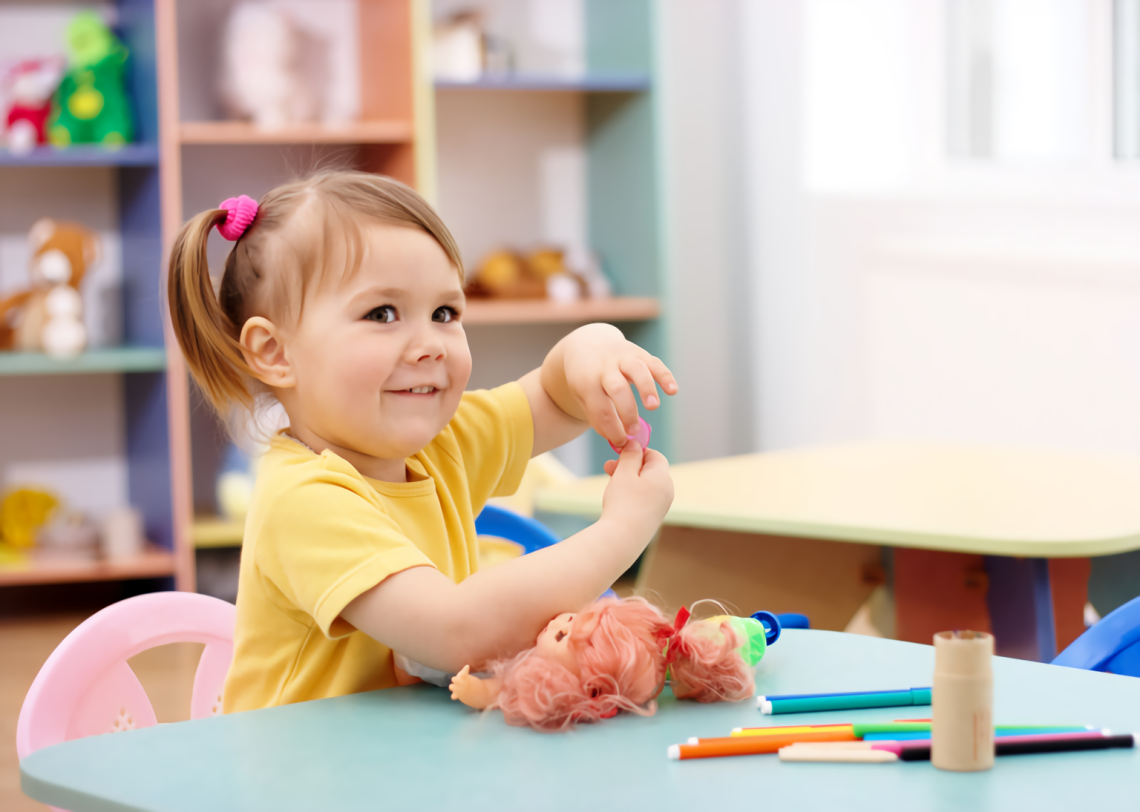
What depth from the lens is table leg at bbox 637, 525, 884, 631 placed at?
180cm

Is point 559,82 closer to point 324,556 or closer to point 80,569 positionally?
point 80,569

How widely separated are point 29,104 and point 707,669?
9.18ft

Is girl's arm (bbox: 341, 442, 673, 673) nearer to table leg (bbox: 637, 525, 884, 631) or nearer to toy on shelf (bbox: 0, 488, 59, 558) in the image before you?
table leg (bbox: 637, 525, 884, 631)

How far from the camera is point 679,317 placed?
150 inches

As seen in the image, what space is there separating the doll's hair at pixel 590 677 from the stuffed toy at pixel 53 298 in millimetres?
2512

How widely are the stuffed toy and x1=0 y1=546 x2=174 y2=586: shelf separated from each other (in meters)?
0.48

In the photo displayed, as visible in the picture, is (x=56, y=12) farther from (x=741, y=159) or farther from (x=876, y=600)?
(x=876, y=600)

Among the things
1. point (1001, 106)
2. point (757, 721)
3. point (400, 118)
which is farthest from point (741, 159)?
point (757, 721)

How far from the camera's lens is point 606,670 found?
0.77 metres

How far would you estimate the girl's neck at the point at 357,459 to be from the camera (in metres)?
0.94

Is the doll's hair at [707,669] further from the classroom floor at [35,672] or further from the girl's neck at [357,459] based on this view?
the classroom floor at [35,672]

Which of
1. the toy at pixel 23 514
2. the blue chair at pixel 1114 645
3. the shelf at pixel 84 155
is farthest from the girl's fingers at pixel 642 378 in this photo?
the toy at pixel 23 514

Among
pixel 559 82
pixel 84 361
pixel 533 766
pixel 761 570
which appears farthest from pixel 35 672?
pixel 533 766

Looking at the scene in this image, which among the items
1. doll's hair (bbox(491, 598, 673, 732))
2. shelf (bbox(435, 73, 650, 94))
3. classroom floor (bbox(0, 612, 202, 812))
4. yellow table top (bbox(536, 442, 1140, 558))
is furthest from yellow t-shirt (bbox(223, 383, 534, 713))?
shelf (bbox(435, 73, 650, 94))
